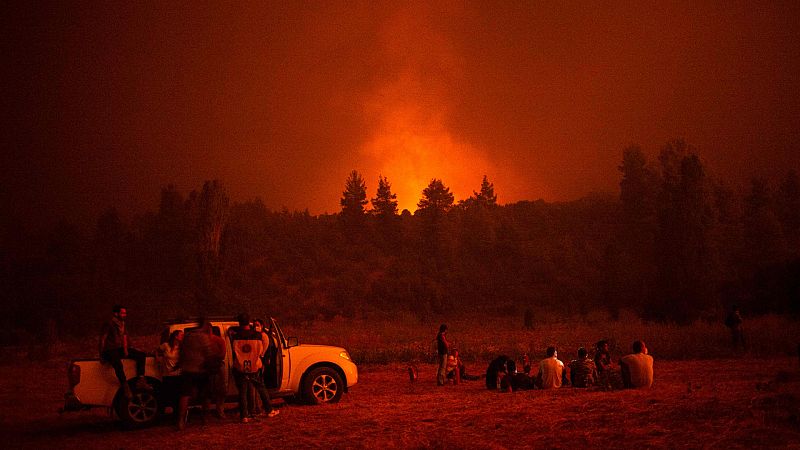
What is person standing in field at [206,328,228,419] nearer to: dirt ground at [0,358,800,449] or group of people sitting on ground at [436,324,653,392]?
dirt ground at [0,358,800,449]

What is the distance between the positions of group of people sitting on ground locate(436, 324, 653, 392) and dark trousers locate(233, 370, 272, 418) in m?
6.43

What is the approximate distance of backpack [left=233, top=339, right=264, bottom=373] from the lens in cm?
1105

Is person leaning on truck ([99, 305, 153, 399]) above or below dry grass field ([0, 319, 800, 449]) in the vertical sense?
above

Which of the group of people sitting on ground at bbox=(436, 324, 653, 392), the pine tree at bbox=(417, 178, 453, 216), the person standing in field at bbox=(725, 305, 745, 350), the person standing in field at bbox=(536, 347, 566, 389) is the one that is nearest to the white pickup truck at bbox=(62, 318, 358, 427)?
the group of people sitting on ground at bbox=(436, 324, 653, 392)

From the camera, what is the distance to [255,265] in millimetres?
78688

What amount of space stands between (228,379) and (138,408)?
5.62 feet

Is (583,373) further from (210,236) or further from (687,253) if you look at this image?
(210,236)

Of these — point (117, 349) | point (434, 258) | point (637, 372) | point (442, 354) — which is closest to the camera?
point (117, 349)

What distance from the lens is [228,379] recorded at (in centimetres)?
1173

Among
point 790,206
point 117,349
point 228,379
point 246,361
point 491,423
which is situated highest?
point 790,206

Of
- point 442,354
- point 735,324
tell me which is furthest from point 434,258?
point 442,354

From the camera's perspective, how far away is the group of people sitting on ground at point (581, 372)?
13281 mm

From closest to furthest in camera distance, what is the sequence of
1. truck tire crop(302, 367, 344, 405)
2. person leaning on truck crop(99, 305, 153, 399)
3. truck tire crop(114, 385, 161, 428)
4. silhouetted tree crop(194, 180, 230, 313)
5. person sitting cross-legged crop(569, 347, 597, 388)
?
person leaning on truck crop(99, 305, 153, 399)
truck tire crop(114, 385, 161, 428)
truck tire crop(302, 367, 344, 405)
person sitting cross-legged crop(569, 347, 597, 388)
silhouetted tree crop(194, 180, 230, 313)

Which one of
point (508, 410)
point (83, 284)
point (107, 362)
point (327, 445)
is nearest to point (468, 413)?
point (508, 410)
